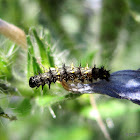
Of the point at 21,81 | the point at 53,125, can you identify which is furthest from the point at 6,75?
the point at 53,125

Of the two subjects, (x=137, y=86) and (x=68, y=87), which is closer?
(x=137, y=86)

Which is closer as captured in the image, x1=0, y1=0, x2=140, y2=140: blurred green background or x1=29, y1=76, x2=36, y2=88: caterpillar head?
x1=29, y1=76, x2=36, y2=88: caterpillar head

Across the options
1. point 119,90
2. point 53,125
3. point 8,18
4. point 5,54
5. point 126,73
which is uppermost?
point 8,18

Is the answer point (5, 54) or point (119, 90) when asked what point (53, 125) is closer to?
point (5, 54)

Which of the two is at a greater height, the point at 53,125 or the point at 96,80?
the point at 96,80

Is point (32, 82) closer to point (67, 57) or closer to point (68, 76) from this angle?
point (68, 76)
